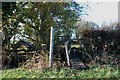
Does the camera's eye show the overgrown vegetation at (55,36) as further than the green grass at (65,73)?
Yes

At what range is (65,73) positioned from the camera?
7.41 metres

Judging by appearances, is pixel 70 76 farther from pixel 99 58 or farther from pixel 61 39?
pixel 61 39

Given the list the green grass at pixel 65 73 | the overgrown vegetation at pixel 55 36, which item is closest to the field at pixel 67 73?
the green grass at pixel 65 73

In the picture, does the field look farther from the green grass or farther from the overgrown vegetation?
the overgrown vegetation

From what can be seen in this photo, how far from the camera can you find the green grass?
23.9 ft

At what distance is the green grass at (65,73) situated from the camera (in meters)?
7.27

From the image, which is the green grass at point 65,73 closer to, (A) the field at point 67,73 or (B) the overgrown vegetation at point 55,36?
(A) the field at point 67,73

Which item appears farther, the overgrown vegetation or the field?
the overgrown vegetation

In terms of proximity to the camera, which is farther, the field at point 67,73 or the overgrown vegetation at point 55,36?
the overgrown vegetation at point 55,36

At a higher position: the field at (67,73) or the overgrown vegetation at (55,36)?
the overgrown vegetation at (55,36)

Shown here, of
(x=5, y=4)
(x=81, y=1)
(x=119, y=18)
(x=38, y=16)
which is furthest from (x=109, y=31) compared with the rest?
(x=5, y=4)

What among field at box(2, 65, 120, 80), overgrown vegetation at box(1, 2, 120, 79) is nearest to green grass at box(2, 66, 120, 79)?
field at box(2, 65, 120, 80)

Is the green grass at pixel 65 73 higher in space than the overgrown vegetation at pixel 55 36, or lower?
lower

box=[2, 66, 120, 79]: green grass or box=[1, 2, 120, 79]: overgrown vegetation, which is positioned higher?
box=[1, 2, 120, 79]: overgrown vegetation
